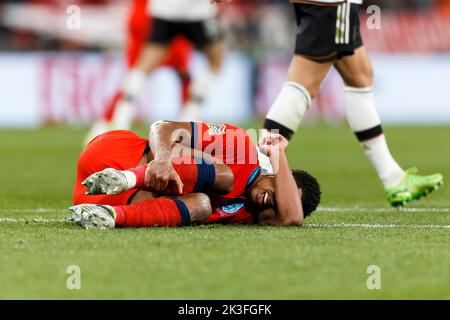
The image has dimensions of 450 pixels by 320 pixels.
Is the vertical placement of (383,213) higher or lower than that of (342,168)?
lower

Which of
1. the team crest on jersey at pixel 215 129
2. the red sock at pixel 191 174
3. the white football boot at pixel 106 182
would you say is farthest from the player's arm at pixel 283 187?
the white football boot at pixel 106 182

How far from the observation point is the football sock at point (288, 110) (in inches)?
263

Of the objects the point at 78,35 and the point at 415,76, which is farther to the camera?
the point at 78,35

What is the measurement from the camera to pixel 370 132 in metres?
7.05

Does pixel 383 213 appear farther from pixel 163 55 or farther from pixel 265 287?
pixel 163 55

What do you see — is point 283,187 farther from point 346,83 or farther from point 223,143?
point 346,83

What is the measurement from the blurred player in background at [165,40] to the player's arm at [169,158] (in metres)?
5.05

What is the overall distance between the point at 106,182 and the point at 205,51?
251 inches

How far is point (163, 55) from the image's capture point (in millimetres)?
10875

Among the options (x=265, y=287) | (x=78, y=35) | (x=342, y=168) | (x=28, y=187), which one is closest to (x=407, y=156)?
(x=342, y=168)

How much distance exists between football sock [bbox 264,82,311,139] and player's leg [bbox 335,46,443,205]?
1.19 feet

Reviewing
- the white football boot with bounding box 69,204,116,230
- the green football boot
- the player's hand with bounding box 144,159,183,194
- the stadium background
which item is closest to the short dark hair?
the player's hand with bounding box 144,159,183,194
